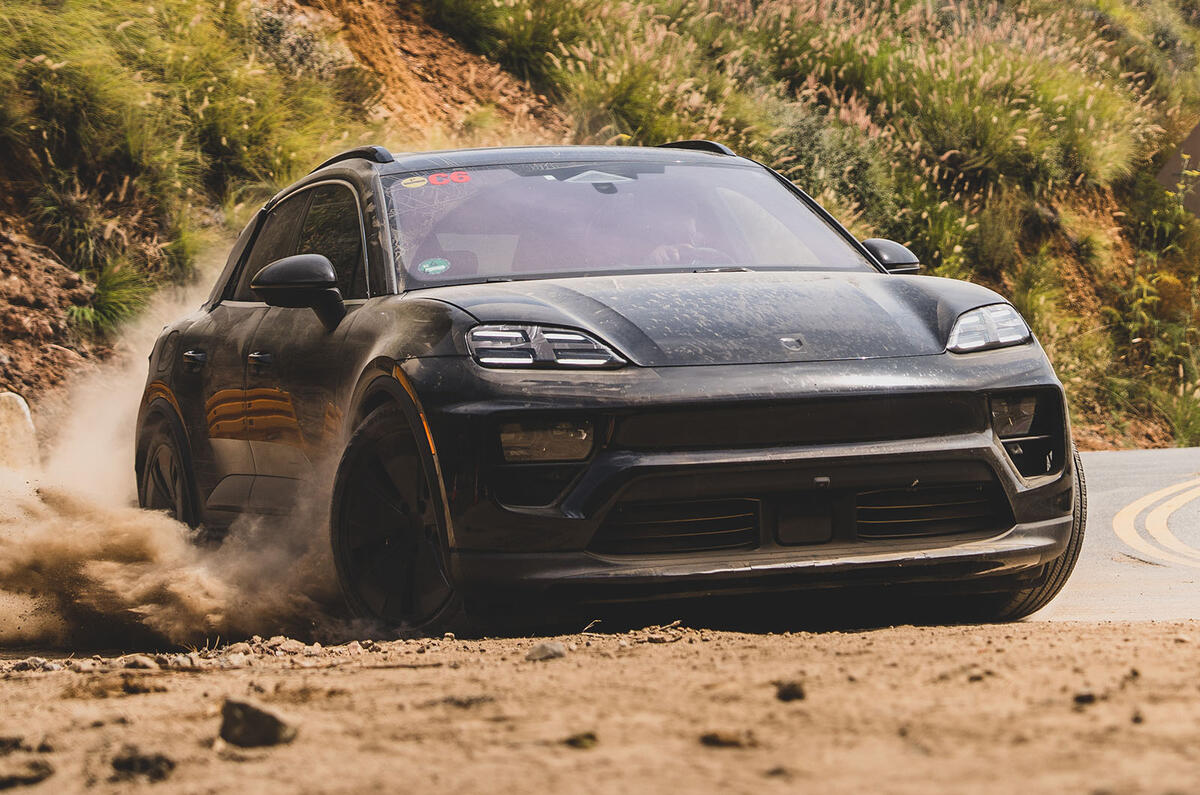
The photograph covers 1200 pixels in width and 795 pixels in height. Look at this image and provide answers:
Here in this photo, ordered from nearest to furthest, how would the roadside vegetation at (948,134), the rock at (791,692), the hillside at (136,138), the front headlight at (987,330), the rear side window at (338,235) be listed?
the rock at (791,692)
the front headlight at (987,330)
the rear side window at (338,235)
the hillside at (136,138)
the roadside vegetation at (948,134)

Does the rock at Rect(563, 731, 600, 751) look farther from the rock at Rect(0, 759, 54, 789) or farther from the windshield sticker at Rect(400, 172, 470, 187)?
the windshield sticker at Rect(400, 172, 470, 187)

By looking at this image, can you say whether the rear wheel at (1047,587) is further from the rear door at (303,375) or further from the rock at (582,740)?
the rock at (582,740)

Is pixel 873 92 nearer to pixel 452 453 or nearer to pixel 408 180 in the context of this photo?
pixel 408 180

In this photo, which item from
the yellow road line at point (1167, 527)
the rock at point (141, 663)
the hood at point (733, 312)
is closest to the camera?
the rock at point (141, 663)

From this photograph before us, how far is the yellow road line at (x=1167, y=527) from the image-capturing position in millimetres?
7297

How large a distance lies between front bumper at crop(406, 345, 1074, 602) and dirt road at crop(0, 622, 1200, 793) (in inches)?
11.9

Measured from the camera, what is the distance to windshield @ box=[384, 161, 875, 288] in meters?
5.32

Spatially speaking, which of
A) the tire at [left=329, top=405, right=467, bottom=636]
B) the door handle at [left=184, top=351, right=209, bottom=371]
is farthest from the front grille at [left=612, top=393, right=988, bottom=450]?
the door handle at [left=184, top=351, right=209, bottom=371]

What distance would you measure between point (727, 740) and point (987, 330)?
2.42 metres

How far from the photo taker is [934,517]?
453cm

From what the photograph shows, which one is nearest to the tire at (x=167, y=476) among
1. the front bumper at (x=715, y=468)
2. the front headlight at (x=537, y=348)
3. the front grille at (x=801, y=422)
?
the front bumper at (x=715, y=468)

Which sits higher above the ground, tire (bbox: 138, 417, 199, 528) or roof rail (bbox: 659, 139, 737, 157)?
roof rail (bbox: 659, 139, 737, 157)

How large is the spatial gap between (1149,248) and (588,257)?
48.8ft

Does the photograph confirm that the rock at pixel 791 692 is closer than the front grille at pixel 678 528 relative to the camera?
Yes
